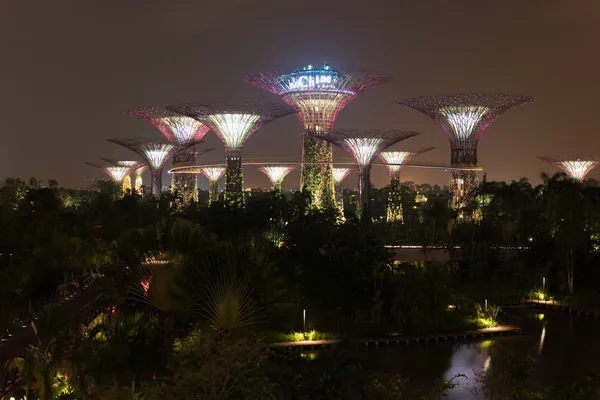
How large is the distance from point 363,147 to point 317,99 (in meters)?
4.84

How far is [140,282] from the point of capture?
77.5 feet

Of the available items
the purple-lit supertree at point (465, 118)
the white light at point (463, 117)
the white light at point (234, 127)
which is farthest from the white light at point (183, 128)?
the white light at point (463, 117)

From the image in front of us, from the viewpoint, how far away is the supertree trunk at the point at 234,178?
53.7m

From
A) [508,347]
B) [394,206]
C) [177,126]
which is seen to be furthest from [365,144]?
[508,347]

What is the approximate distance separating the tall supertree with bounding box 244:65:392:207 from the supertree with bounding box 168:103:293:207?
1514 mm

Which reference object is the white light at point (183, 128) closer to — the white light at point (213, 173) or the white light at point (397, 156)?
the white light at point (213, 173)

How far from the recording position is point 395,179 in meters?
71.9

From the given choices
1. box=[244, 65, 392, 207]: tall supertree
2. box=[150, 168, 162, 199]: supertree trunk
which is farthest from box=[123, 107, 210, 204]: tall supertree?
box=[244, 65, 392, 207]: tall supertree

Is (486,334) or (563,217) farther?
(563,217)

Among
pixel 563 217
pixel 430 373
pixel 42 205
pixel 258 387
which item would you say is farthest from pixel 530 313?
pixel 42 205

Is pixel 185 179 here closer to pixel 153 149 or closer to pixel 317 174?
pixel 153 149

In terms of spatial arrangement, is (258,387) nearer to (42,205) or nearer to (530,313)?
(530,313)

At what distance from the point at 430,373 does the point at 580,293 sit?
18.3m

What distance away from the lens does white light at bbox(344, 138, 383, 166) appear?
53.0 meters
